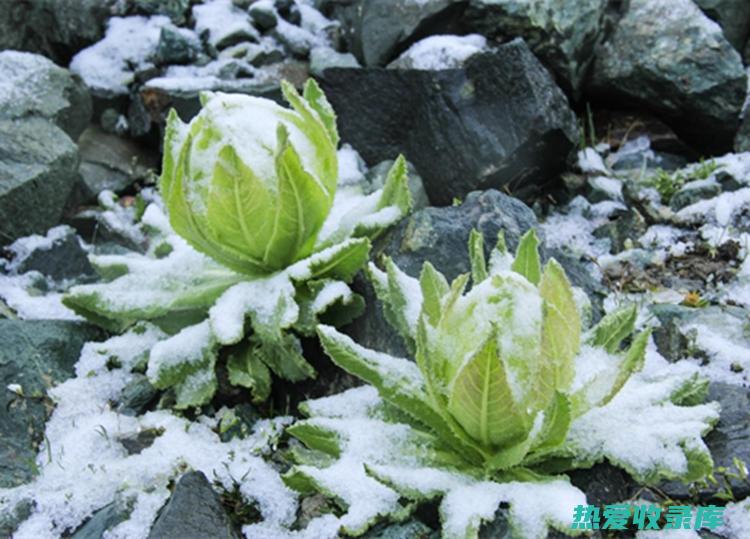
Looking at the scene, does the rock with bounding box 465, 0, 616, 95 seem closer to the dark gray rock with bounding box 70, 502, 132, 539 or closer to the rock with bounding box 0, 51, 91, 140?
the rock with bounding box 0, 51, 91, 140

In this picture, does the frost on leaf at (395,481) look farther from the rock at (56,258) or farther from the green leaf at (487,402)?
the rock at (56,258)

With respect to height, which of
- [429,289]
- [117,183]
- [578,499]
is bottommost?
[117,183]

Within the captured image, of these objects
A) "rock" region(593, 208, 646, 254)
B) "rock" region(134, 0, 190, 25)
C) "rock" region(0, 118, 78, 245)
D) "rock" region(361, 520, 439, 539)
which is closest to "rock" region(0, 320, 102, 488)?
"rock" region(0, 118, 78, 245)

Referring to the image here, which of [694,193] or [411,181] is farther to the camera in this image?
[411,181]

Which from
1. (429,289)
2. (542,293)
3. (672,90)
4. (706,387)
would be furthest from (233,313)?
(672,90)

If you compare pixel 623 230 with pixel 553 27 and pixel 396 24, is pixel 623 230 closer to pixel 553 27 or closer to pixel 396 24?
pixel 553 27

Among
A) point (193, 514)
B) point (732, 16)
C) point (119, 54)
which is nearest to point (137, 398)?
point (193, 514)

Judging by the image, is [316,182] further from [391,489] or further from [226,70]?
[226,70]
